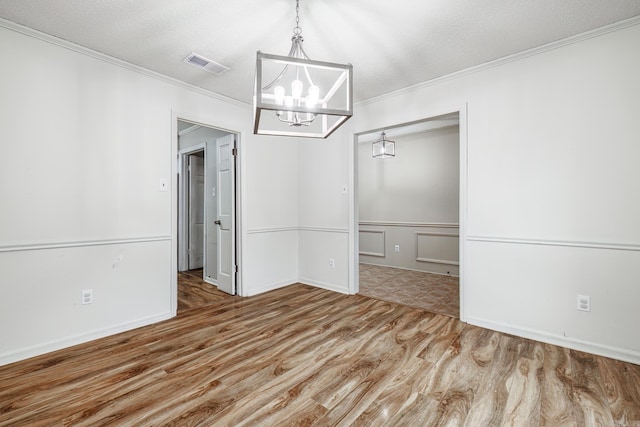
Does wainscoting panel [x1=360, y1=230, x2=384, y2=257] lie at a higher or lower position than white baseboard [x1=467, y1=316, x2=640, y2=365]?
higher

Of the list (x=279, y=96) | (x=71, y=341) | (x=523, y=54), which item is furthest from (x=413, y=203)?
(x=71, y=341)

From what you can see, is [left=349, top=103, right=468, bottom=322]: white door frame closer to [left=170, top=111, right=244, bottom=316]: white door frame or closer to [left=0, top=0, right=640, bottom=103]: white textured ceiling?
[left=0, top=0, right=640, bottom=103]: white textured ceiling

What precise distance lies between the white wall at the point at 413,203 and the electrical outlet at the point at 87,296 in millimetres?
4392

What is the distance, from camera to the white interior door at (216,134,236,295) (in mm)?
3725

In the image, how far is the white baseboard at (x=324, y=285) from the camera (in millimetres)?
3787

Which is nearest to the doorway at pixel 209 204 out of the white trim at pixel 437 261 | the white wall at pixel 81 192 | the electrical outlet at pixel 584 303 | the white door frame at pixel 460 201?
the white wall at pixel 81 192

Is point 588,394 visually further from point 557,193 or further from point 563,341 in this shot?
point 557,193

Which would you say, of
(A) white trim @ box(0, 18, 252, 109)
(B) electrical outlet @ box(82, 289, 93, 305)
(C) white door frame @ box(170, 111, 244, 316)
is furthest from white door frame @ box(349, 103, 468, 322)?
(B) electrical outlet @ box(82, 289, 93, 305)

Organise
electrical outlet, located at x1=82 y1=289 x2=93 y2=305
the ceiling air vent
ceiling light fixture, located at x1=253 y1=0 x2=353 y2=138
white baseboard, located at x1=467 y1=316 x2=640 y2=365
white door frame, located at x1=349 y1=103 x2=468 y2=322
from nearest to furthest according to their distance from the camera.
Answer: ceiling light fixture, located at x1=253 y1=0 x2=353 y2=138
white baseboard, located at x1=467 y1=316 x2=640 y2=365
electrical outlet, located at x1=82 y1=289 x2=93 y2=305
the ceiling air vent
white door frame, located at x1=349 y1=103 x2=468 y2=322

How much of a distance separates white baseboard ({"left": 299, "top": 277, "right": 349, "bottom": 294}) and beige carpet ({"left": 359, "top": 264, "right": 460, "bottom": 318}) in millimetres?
254

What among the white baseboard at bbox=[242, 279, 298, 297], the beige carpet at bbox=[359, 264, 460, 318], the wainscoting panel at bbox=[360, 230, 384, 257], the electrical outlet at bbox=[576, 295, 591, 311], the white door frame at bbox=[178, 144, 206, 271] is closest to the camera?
the electrical outlet at bbox=[576, 295, 591, 311]

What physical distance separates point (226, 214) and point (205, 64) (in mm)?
1866

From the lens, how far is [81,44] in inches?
92.7

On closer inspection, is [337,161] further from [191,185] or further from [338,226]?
[191,185]
